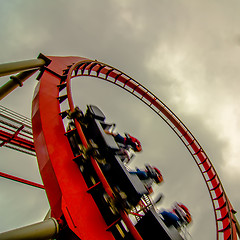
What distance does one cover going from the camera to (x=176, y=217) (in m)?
3.10

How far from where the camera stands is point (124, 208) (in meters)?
2.33

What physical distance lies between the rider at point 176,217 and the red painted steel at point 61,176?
3.62 feet

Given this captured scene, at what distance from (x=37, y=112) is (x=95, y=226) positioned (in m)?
2.04

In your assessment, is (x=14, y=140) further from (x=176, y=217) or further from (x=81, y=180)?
(x=176, y=217)

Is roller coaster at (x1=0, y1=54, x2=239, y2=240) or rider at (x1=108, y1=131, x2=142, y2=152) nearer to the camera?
roller coaster at (x1=0, y1=54, x2=239, y2=240)

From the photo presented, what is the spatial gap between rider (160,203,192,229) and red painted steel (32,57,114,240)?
3.62 ft

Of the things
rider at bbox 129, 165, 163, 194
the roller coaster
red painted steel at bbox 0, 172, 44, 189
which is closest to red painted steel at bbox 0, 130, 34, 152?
red painted steel at bbox 0, 172, 44, 189

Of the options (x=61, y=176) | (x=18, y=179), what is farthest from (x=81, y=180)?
(x=18, y=179)

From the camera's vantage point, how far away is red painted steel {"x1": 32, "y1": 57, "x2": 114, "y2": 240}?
2.29 metres

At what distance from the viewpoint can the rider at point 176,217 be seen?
3.07m

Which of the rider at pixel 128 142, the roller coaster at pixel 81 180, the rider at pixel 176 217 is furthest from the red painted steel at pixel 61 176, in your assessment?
the rider at pixel 128 142

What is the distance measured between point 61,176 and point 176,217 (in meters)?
1.94

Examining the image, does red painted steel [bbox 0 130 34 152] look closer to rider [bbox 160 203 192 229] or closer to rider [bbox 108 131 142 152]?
rider [bbox 108 131 142 152]

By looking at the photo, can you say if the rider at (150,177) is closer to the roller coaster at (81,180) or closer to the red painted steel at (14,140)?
the roller coaster at (81,180)
